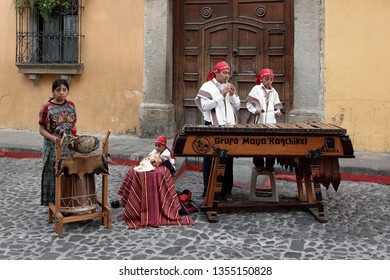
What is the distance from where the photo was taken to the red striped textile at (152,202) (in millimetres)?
4969

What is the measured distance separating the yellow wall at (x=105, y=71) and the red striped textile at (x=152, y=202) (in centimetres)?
462

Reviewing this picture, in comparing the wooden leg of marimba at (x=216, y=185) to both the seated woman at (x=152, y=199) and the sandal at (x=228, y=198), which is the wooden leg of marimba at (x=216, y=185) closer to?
the seated woman at (x=152, y=199)

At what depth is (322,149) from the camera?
201 inches

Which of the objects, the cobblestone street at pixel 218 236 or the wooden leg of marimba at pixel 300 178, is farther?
the wooden leg of marimba at pixel 300 178

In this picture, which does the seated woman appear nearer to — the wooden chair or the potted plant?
the wooden chair

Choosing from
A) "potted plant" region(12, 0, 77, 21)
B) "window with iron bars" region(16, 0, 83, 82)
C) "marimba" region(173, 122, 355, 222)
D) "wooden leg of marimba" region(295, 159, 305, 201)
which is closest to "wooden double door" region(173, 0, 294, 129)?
"window with iron bars" region(16, 0, 83, 82)

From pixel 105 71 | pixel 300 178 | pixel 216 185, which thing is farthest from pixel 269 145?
pixel 105 71

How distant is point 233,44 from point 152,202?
16.0 feet

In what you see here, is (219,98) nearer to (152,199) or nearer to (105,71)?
(152,199)

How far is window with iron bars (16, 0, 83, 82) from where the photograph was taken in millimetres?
9711

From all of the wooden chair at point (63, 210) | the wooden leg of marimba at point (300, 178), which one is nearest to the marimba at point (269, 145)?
the wooden leg of marimba at point (300, 178)

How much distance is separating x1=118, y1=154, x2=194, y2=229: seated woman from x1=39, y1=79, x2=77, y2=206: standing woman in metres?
0.80

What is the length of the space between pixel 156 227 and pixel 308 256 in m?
1.50

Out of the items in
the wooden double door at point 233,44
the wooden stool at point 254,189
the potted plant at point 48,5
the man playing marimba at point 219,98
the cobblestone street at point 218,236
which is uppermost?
the potted plant at point 48,5
